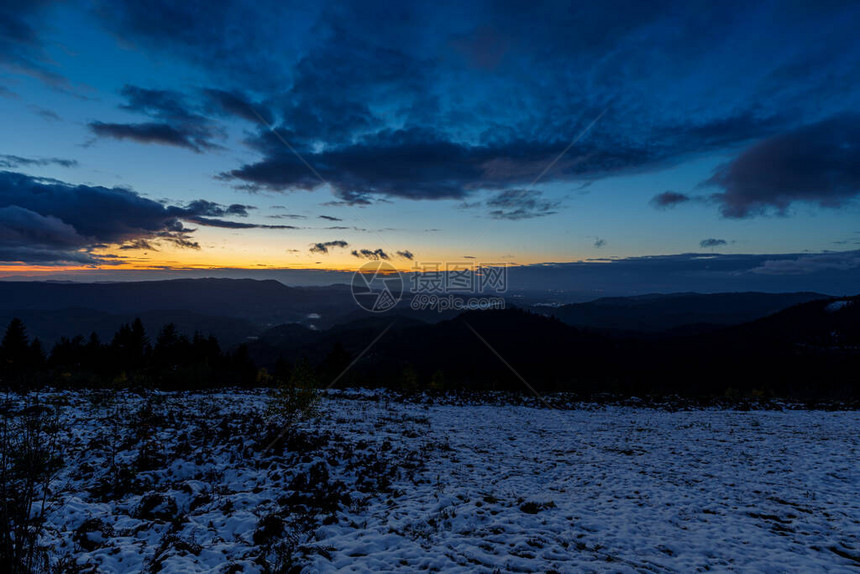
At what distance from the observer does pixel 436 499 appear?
1109cm

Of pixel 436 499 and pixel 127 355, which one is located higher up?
pixel 436 499

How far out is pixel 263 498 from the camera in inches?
423

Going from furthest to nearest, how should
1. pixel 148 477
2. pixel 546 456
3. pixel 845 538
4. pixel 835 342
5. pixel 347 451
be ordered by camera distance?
pixel 835 342 → pixel 546 456 → pixel 347 451 → pixel 148 477 → pixel 845 538

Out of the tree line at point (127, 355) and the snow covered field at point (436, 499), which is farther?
the tree line at point (127, 355)

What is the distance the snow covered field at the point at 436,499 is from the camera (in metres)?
7.66

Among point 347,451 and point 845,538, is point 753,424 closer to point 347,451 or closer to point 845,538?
point 845,538

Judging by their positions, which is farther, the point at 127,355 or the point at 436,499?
the point at 127,355

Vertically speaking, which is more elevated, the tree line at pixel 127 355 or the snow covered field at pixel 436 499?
the snow covered field at pixel 436 499

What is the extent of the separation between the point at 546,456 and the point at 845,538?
387 inches

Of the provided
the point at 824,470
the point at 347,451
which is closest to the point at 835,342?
the point at 824,470

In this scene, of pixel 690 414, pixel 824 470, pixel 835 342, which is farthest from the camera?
pixel 835 342

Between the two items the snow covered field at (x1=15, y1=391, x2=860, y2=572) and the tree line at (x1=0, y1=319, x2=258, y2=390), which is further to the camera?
the tree line at (x1=0, y1=319, x2=258, y2=390)

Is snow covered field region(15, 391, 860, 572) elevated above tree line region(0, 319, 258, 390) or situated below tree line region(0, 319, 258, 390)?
above

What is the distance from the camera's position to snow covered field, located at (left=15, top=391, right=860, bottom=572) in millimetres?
7664
